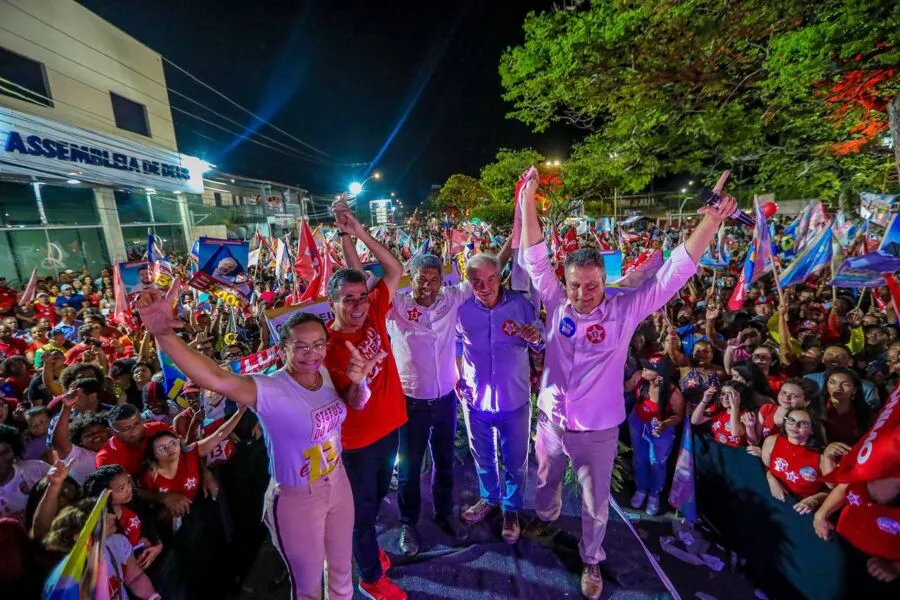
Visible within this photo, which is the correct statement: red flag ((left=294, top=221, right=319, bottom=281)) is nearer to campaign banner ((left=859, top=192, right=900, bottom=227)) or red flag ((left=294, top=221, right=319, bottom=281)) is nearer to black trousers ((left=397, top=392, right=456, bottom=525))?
black trousers ((left=397, top=392, right=456, bottom=525))

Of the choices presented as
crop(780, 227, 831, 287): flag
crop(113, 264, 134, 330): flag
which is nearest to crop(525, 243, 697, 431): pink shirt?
crop(780, 227, 831, 287): flag

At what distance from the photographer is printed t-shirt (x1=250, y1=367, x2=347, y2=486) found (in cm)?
225

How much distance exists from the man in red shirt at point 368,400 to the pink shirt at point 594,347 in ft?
3.76

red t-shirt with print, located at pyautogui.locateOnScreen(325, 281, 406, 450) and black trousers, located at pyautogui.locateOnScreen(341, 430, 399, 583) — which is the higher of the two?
red t-shirt with print, located at pyautogui.locateOnScreen(325, 281, 406, 450)

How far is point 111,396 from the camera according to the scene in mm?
4781

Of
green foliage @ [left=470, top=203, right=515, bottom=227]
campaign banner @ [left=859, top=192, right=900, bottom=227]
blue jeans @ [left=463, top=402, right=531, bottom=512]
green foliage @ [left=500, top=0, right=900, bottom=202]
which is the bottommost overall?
blue jeans @ [left=463, top=402, right=531, bottom=512]

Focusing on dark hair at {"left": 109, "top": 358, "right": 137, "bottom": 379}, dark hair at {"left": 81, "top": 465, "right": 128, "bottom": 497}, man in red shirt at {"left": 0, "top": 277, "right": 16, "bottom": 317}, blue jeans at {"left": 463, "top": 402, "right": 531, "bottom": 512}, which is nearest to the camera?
dark hair at {"left": 81, "top": 465, "right": 128, "bottom": 497}

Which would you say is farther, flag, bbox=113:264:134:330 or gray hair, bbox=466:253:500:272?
flag, bbox=113:264:134:330

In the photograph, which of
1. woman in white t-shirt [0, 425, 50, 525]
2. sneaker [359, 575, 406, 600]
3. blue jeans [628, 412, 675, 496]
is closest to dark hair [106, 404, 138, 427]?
woman in white t-shirt [0, 425, 50, 525]

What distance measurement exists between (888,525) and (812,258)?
4248 millimetres

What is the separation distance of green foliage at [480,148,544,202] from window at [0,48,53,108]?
1197 inches

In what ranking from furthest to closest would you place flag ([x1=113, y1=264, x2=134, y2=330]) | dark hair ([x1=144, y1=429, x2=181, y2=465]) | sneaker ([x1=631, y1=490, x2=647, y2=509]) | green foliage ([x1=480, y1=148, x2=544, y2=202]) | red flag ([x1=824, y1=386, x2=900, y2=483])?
green foliage ([x1=480, y1=148, x2=544, y2=202]), flag ([x1=113, y1=264, x2=134, y2=330]), sneaker ([x1=631, y1=490, x2=647, y2=509]), dark hair ([x1=144, y1=429, x2=181, y2=465]), red flag ([x1=824, y1=386, x2=900, y2=483])

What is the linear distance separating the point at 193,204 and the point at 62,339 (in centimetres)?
1899

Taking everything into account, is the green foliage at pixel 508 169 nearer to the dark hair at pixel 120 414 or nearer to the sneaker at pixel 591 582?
the sneaker at pixel 591 582
